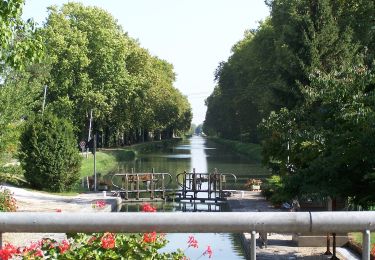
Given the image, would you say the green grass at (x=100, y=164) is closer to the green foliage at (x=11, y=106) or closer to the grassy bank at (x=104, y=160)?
the grassy bank at (x=104, y=160)

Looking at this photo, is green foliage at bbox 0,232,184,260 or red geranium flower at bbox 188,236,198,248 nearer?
green foliage at bbox 0,232,184,260

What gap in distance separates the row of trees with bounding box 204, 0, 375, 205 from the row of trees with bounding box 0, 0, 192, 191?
21.2ft

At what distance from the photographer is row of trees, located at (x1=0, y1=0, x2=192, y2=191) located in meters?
15.6

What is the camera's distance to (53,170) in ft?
111

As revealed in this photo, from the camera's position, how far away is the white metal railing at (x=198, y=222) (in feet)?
9.98

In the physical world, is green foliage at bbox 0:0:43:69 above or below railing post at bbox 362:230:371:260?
above

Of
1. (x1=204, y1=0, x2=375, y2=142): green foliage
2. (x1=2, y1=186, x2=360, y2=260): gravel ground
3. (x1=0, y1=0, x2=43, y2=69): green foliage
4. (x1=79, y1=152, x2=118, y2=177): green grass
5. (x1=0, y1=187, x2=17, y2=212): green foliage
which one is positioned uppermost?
(x1=204, y1=0, x2=375, y2=142): green foliage

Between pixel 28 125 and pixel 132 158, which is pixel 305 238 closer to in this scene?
pixel 28 125

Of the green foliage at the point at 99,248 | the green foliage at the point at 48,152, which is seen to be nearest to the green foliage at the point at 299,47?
the green foliage at the point at 48,152

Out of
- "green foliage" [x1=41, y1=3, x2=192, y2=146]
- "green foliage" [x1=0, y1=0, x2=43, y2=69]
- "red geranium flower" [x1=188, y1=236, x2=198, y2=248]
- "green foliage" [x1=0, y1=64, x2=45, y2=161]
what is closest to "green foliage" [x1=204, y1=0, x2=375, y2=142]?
"green foliage" [x1=0, y1=64, x2=45, y2=161]

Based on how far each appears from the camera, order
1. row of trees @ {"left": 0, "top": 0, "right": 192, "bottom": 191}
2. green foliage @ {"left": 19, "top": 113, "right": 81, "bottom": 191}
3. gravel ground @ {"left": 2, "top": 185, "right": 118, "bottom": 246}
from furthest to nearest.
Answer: green foliage @ {"left": 19, "top": 113, "right": 81, "bottom": 191} < gravel ground @ {"left": 2, "top": 185, "right": 118, "bottom": 246} < row of trees @ {"left": 0, "top": 0, "right": 192, "bottom": 191}

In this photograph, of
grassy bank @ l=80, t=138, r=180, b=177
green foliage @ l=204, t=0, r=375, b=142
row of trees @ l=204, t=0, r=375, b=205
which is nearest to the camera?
row of trees @ l=204, t=0, r=375, b=205

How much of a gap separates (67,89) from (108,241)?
59908mm

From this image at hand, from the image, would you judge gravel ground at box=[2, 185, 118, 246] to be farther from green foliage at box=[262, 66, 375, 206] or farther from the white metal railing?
the white metal railing
